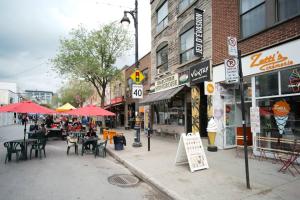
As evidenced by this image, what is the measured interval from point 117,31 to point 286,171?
783 inches

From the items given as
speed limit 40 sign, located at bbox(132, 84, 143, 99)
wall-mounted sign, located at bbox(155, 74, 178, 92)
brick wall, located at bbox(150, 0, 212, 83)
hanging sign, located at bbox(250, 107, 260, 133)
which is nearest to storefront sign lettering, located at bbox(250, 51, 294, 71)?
hanging sign, located at bbox(250, 107, 260, 133)

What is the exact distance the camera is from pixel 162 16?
56.5ft

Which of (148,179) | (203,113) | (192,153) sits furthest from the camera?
(203,113)

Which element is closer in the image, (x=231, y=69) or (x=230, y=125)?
(x=231, y=69)

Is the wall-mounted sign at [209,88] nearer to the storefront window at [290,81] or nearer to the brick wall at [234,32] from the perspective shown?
the brick wall at [234,32]

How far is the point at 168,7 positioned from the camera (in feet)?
52.6

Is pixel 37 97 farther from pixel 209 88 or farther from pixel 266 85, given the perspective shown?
pixel 266 85

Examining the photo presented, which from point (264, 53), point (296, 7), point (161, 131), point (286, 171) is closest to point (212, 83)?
point (264, 53)

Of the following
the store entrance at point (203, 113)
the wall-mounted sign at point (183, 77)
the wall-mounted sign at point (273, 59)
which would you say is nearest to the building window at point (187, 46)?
the wall-mounted sign at point (183, 77)

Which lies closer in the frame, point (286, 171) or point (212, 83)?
point (286, 171)

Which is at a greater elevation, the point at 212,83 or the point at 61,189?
the point at 212,83

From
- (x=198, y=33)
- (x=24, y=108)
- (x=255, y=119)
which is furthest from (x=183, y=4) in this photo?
(x=24, y=108)

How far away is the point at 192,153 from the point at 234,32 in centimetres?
602

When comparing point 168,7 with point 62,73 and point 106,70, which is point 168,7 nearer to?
point 106,70
